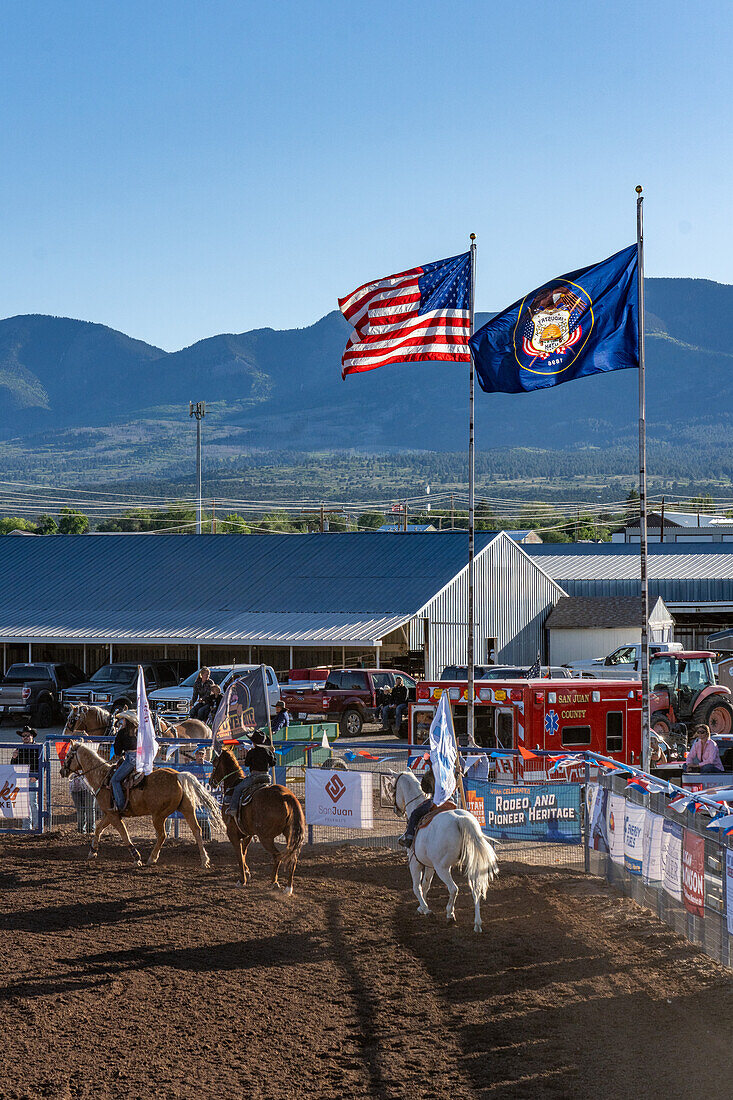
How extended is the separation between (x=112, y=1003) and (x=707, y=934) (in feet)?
19.4

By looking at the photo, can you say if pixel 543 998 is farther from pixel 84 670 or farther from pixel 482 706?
pixel 84 670

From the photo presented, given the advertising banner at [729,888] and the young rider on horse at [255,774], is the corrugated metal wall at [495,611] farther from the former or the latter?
the advertising banner at [729,888]

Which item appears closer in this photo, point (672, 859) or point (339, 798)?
point (672, 859)

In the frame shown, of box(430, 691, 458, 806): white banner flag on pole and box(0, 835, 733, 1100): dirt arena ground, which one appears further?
box(430, 691, 458, 806): white banner flag on pole

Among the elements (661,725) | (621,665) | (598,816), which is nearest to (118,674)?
(621,665)

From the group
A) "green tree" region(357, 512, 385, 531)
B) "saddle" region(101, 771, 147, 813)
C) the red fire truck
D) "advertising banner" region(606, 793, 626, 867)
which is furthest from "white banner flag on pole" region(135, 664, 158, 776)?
"green tree" region(357, 512, 385, 531)

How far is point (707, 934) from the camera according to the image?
11883 millimetres

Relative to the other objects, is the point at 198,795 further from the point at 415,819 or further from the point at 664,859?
the point at 664,859

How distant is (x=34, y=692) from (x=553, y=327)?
22785 mm

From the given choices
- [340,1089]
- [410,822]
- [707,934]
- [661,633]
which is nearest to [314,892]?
[410,822]

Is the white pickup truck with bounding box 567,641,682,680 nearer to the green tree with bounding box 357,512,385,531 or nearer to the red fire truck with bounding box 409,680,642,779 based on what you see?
the red fire truck with bounding box 409,680,642,779

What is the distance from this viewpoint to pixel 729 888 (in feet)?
35.6

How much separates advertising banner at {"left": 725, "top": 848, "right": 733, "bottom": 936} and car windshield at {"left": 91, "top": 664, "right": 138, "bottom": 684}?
27.7 metres

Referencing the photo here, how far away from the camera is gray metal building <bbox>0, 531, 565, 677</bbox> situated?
4075cm
